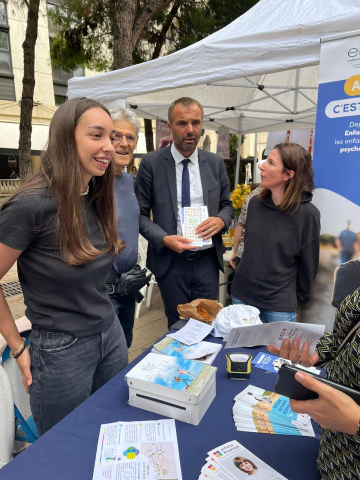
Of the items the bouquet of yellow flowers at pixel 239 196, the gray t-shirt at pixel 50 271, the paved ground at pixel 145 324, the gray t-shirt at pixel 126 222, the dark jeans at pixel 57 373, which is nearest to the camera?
the gray t-shirt at pixel 50 271

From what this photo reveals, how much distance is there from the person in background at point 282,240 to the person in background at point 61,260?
1.11 m

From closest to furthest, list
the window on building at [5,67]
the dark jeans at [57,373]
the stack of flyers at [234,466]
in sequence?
the stack of flyers at [234,466]
the dark jeans at [57,373]
the window on building at [5,67]

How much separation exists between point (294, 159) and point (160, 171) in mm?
943

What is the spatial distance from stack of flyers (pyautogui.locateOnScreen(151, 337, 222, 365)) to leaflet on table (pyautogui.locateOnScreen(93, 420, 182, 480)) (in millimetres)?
424

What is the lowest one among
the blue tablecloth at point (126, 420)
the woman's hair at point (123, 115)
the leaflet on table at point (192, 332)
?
the blue tablecloth at point (126, 420)

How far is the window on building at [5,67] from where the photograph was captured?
1395cm

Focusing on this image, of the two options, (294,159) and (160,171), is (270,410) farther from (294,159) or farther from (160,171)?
(160,171)

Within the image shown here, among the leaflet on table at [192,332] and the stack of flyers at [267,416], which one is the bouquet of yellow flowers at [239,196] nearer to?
the leaflet on table at [192,332]

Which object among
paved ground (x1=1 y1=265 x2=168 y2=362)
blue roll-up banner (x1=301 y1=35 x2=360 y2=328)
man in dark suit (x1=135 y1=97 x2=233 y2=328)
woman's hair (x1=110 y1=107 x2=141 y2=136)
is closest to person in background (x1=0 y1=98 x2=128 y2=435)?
woman's hair (x1=110 y1=107 x2=141 y2=136)

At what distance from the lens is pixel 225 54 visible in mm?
2629

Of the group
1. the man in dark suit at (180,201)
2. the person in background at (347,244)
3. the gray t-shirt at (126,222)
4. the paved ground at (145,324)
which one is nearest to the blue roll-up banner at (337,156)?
the person in background at (347,244)

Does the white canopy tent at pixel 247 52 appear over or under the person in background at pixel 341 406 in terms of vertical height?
over

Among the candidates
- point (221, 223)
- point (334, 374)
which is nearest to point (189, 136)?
point (221, 223)

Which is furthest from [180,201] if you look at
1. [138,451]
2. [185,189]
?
A: [138,451]
